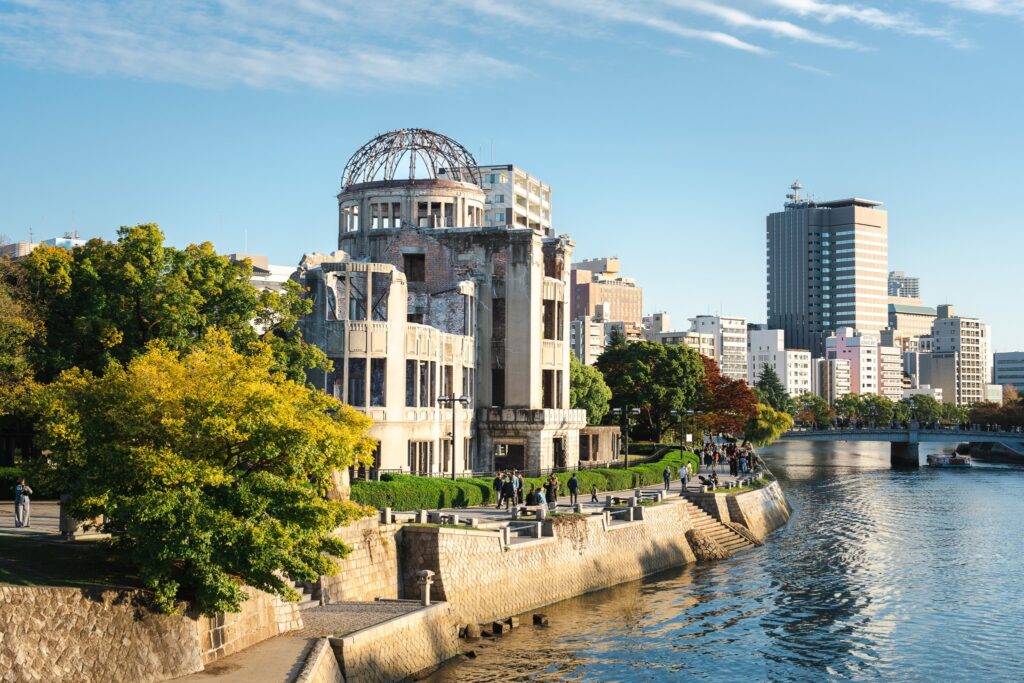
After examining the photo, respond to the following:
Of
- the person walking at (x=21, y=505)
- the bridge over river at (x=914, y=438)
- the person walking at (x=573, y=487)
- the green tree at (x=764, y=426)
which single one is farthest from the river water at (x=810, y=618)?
the bridge over river at (x=914, y=438)

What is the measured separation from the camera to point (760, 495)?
260ft

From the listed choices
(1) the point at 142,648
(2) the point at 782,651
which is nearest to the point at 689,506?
(2) the point at 782,651

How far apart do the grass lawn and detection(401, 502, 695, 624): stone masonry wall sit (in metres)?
12.6

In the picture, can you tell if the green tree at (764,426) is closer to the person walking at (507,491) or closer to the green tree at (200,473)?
the person walking at (507,491)

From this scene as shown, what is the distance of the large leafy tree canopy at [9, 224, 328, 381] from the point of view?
51.5 metres

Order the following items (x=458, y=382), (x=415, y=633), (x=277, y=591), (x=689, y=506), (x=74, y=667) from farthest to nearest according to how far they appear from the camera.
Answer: (x=458, y=382)
(x=689, y=506)
(x=415, y=633)
(x=277, y=591)
(x=74, y=667)

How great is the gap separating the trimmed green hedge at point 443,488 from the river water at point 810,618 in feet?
26.5

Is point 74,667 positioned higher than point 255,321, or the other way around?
point 255,321

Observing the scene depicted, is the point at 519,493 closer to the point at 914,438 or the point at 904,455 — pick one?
the point at 904,455

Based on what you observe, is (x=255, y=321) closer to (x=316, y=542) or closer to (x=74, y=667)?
(x=316, y=542)

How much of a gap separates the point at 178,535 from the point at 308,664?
189 inches

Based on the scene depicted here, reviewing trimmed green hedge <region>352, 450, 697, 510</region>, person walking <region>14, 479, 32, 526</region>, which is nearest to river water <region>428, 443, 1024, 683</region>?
trimmed green hedge <region>352, 450, 697, 510</region>

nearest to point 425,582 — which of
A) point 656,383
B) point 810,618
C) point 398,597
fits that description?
point 398,597

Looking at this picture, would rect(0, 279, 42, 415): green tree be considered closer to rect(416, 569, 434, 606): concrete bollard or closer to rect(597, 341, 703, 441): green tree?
rect(416, 569, 434, 606): concrete bollard
